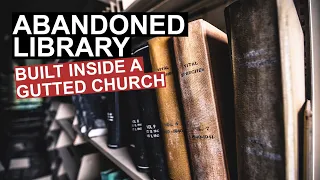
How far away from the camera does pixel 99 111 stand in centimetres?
91

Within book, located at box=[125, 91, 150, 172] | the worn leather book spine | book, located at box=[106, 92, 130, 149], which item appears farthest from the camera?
book, located at box=[106, 92, 130, 149]

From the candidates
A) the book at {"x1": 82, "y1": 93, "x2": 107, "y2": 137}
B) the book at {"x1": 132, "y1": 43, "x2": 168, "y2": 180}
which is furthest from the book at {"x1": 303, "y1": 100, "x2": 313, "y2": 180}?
the book at {"x1": 82, "y1": 93, "x2": 107, "y2": 137}

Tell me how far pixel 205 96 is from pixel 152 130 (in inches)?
6.6

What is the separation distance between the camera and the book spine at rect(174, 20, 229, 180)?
339 mm

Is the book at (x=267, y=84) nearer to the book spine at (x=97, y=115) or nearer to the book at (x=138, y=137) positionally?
the book at (x=138, y=137)

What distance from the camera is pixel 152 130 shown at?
0.46 metres

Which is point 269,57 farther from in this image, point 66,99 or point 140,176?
point 66,99

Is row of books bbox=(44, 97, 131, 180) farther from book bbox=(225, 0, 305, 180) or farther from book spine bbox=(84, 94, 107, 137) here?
book bbox=(225, 0, 305, 180)

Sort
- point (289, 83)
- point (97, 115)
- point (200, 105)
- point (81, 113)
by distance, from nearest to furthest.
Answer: point (289, 83) → point (200, 105) → point (97, 115) → point (81, 113)

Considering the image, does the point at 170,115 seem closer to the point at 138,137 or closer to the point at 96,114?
the point at 138,137

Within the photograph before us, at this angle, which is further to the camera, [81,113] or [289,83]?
[81,113]

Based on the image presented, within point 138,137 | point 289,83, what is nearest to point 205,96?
point 289,83

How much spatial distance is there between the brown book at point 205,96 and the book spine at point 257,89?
4cm

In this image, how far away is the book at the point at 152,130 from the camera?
0.46 metres
